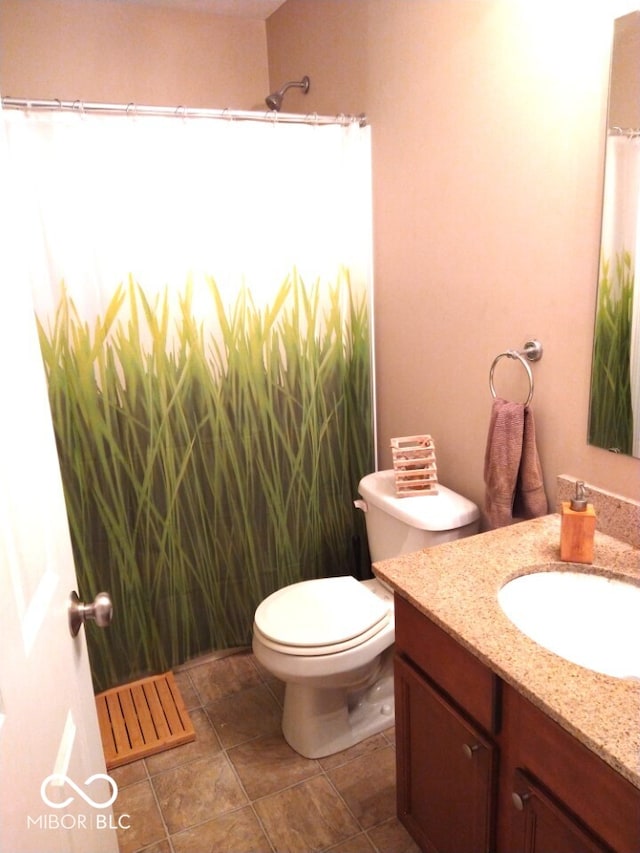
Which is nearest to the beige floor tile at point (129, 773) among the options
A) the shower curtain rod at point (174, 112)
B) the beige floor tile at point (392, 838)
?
the beige floor tile at point (392, 838)

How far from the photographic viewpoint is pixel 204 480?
7.23 ft

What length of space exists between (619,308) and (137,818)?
1.84 m

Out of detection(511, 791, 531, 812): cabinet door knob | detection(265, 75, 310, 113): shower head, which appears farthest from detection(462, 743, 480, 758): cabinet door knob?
detection(265, 75, 310, 113): shower head

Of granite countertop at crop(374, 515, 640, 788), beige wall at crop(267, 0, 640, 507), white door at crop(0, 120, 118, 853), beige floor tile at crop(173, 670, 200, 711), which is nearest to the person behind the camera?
white door at crop(0, 120, 118, 853)

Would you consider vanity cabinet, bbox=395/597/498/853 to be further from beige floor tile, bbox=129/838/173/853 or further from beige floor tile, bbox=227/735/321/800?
beige floor tile, bbox=129/838/173/853

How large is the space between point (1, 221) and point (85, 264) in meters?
1.12

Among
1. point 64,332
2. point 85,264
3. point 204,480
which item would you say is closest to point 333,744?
point 204,480

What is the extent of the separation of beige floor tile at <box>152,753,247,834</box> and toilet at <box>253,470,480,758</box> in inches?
8.9

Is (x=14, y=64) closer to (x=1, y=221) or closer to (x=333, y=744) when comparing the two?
(x=1, y=221)

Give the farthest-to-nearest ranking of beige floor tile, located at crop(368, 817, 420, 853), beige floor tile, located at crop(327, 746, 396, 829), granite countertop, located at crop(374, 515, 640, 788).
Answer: beige floor tile, located at crop(327, 746, 396, 829) < beige floor tile, located at crop(368, 817, 420, 853) < granite countertop, located at crop(374, 515, 640, 788)

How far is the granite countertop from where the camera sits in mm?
877

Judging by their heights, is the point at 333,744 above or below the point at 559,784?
below

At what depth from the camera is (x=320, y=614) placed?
1.83 metres

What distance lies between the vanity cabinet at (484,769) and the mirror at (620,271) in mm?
633
